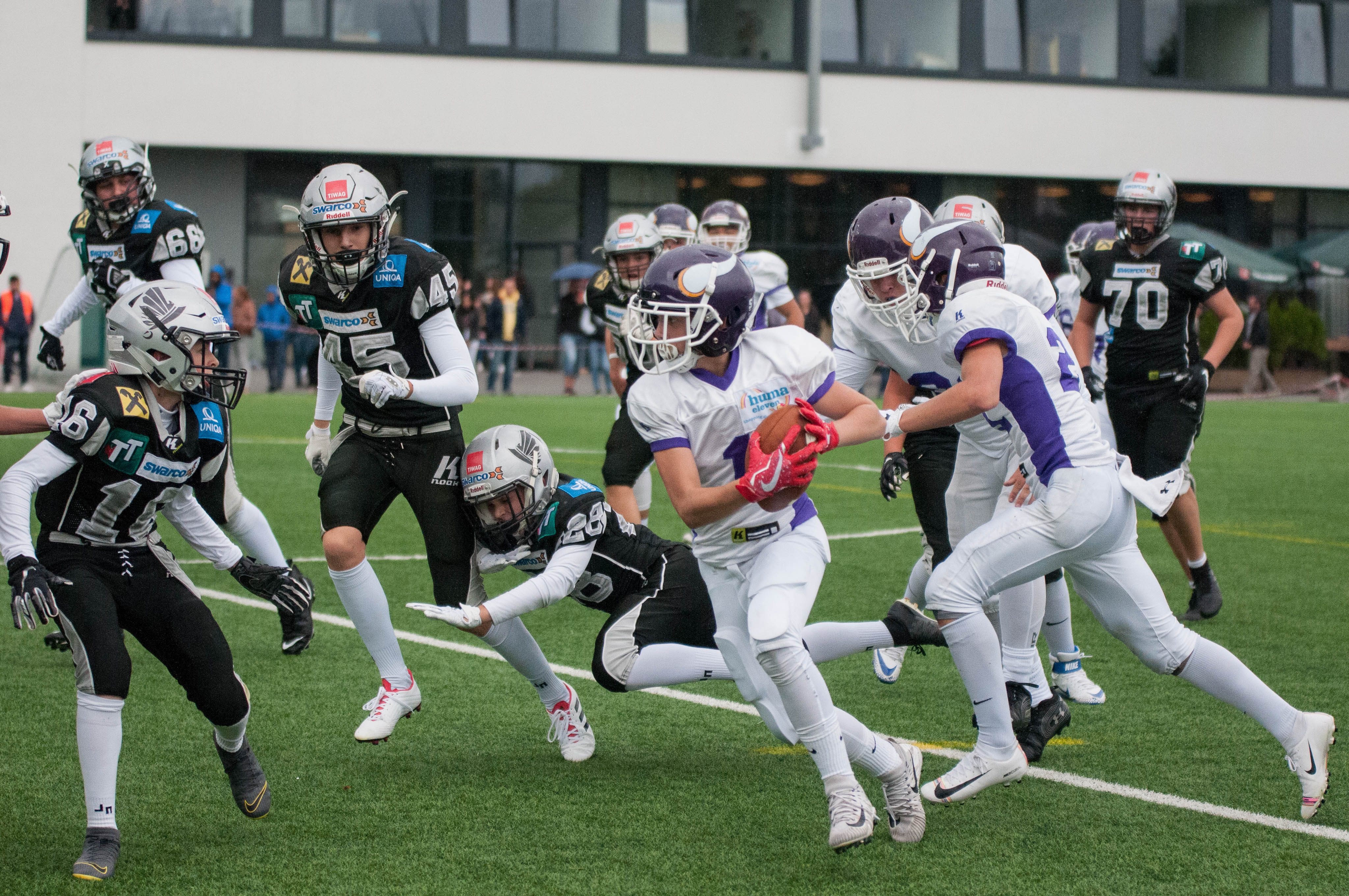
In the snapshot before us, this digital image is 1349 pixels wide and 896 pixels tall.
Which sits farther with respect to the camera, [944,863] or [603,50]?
[603,50]

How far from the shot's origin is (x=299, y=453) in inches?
547

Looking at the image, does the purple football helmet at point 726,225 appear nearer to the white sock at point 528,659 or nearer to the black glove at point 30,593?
the white sock at point 528,659

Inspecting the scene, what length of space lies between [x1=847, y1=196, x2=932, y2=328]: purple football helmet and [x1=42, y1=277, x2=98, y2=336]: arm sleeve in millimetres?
4538

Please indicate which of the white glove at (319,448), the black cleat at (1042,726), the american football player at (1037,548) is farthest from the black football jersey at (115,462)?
the black cleat at (1042,726)

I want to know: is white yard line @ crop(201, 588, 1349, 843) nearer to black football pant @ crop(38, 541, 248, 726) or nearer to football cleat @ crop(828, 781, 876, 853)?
football cleat @ crop(828, 781, 876, 853)

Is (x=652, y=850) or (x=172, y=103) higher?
(x=172, y=103)

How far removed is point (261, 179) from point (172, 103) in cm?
235

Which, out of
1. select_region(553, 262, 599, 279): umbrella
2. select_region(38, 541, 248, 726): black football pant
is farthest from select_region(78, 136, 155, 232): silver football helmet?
select_region(553, 262, 599, 279): umbrella

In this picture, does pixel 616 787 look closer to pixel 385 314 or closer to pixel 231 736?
pixel 231 736

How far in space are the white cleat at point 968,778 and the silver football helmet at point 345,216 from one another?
8.61 feet

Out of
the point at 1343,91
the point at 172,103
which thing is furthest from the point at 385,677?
the point at 1343,91

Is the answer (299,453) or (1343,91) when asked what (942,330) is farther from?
(1343,91)

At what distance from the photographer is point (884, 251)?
4.42 m

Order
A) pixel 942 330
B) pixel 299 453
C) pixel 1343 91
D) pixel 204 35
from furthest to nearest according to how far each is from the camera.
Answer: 1. pixel 1343 91
2. pixel 204 35
3. pixel 299 453
4. pixel 942 330
